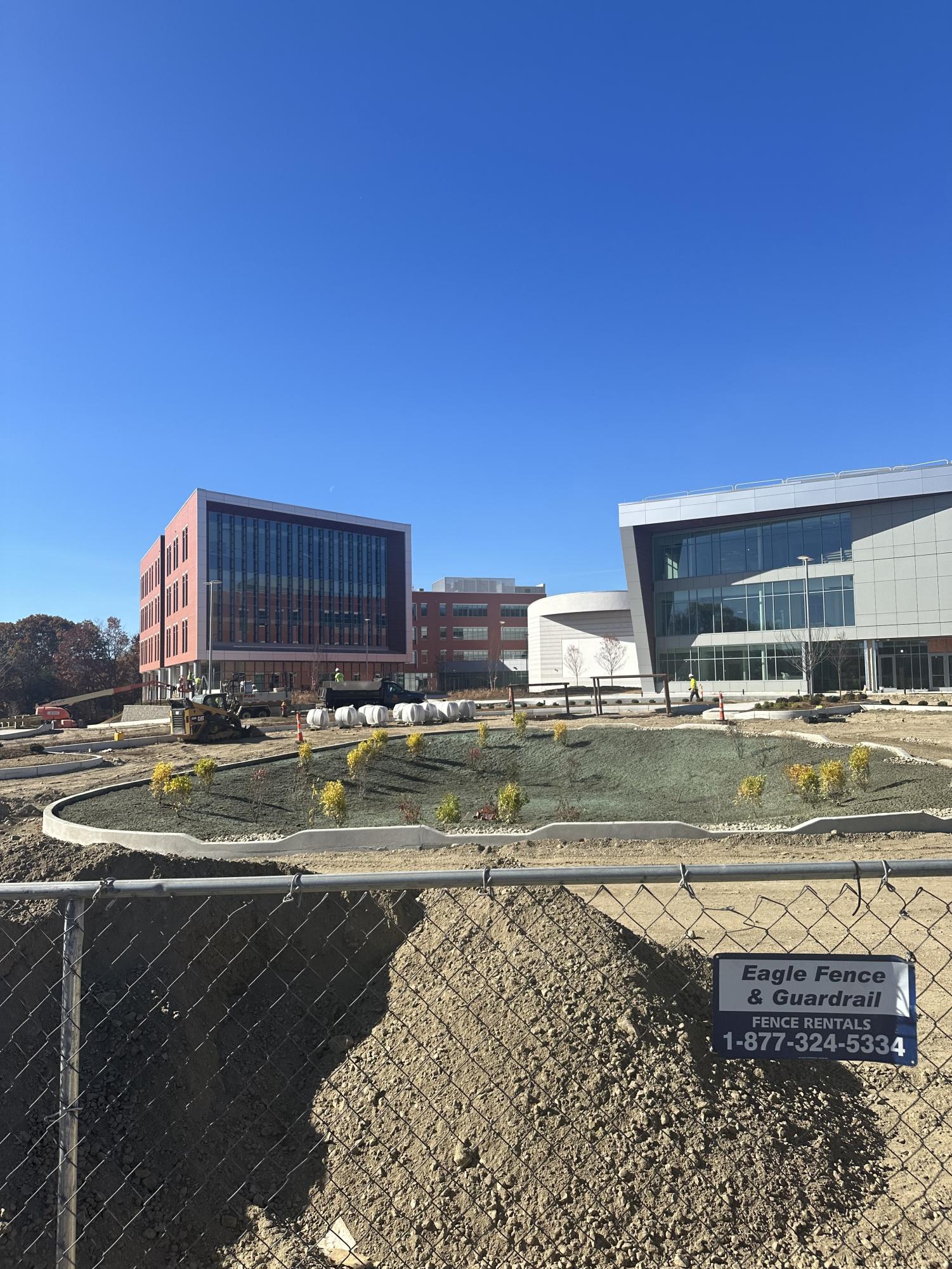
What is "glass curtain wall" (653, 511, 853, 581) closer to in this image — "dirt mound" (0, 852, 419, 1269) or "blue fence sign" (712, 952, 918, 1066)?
"dirt mound" (0, 852, 419, 1269)

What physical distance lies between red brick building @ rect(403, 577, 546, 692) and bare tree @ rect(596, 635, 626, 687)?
27.8 metres

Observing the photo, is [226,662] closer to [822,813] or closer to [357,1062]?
[822,813]

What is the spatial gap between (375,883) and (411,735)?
20.5 meters

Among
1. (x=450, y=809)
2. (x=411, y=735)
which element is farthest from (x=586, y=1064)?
(x=411, y=735)

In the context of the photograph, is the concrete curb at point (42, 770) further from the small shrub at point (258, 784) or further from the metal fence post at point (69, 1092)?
the metal fence post at point (69, 1092)

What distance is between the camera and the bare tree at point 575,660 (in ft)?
217

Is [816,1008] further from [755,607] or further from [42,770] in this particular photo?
[755,607]

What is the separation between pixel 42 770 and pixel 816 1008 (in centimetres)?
2848

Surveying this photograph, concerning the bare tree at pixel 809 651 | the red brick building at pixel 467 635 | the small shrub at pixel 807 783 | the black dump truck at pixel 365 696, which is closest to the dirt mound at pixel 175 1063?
the small shrub at pixel 807 783

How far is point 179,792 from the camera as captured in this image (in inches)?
652

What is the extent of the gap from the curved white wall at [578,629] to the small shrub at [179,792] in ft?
161

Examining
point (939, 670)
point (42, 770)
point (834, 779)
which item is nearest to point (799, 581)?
point (939, 670)

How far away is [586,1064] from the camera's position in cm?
356

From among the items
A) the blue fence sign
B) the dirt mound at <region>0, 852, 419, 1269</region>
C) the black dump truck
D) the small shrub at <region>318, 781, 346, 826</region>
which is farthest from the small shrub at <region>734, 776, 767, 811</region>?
the black dump truck
